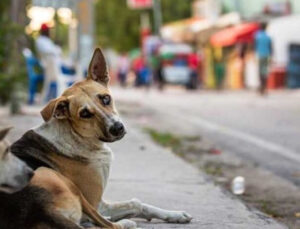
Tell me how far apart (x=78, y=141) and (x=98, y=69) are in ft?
1.82

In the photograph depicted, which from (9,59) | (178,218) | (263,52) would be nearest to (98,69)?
(178,218)

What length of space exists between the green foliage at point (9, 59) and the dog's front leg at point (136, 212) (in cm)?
794

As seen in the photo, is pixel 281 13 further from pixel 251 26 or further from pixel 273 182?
pixel 273 182

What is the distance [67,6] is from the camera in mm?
16250

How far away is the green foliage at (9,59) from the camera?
13898 millimetres

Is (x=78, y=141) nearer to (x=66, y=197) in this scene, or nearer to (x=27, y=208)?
(x=66, y=197)

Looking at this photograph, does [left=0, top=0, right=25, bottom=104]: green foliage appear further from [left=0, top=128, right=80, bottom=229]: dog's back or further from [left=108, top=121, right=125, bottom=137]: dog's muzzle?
[left=0, top=128, right=80, bottom=229]: dog's back

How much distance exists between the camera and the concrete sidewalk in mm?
6211

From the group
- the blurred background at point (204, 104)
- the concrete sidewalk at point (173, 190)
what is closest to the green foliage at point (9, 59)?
the blurred background at point (204, 104)

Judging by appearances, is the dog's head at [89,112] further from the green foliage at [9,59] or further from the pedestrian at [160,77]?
the pedestrian at [160,77]

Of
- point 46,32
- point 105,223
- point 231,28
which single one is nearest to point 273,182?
point 105,223

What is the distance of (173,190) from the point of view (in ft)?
25.2

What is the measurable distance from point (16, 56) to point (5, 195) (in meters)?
10.9

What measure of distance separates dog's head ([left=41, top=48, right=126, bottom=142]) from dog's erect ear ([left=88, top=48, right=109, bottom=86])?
221 mm
